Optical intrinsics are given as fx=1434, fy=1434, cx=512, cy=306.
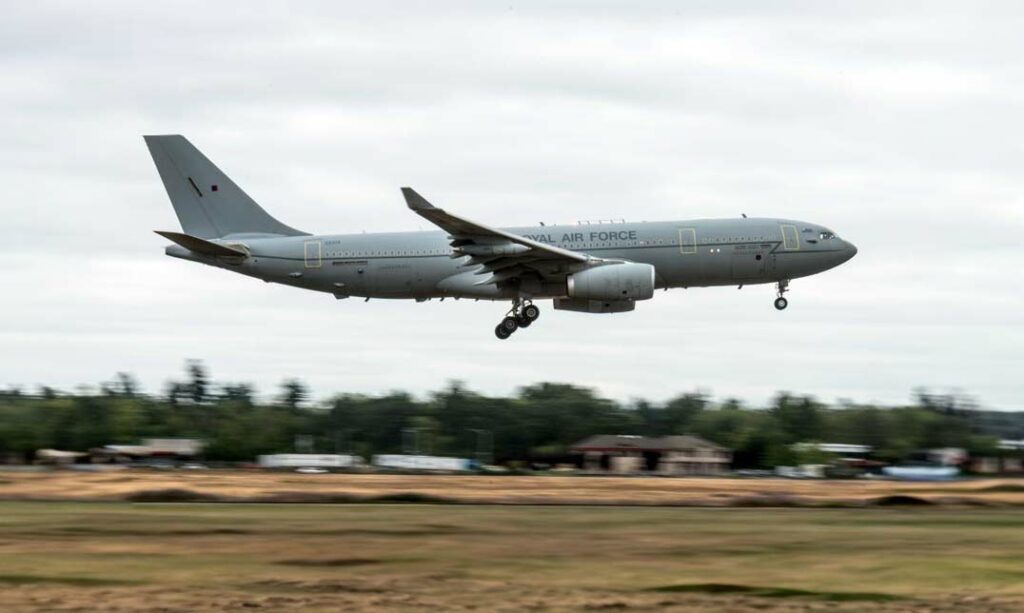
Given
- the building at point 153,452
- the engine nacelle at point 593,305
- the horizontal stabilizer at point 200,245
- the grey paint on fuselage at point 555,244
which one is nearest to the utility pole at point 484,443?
the building at point 153,452

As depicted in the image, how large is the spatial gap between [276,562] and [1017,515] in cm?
1931

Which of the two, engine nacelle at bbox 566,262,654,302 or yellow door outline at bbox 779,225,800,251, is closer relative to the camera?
engine nacelle at bbox 566,262,654,302

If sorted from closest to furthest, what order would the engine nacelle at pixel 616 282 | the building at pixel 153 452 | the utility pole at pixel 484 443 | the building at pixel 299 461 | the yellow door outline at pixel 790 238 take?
the engine nacelle at pixel 616 282, the yellow door outline at pixel 790 238, the building at pixel 299 461, the building at pixel 153 452, the utility pole at pixel 484 443

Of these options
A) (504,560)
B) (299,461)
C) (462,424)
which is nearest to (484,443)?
(462,424)

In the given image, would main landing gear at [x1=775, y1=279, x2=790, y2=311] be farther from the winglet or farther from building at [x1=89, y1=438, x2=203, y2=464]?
building at [x1=89, y1=438, x2=203, y2=464]

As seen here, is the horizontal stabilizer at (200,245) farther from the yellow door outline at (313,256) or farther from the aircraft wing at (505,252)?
the aircraft wing at (505,252)

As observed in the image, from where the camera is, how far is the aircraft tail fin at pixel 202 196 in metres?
51.8

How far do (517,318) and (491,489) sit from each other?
8.74 metres

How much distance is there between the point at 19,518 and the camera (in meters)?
31.8

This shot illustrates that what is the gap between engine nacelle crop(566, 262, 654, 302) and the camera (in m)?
47.7

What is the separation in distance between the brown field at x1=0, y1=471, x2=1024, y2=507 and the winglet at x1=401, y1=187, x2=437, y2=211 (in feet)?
29.0

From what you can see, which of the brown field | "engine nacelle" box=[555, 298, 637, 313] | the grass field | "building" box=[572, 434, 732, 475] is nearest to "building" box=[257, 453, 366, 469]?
"building" box=[572, 434, 732, 475]

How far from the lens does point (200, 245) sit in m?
49.1

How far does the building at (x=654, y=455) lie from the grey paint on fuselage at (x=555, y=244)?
31273 mm
